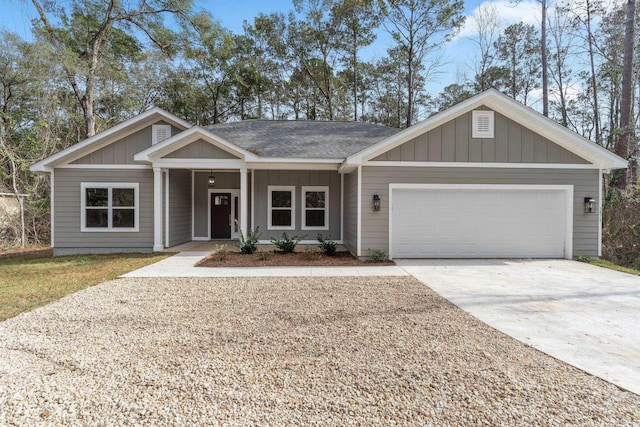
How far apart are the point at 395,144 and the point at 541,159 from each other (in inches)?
150

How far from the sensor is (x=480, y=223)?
908 cm

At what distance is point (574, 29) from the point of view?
17.8 meters

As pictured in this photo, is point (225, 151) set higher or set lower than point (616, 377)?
higher

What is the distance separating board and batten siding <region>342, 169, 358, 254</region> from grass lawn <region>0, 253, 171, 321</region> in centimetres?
509

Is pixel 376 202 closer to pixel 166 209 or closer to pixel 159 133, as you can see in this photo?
pixel 166 209

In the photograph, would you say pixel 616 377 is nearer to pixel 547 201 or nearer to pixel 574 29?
pixel 547 201

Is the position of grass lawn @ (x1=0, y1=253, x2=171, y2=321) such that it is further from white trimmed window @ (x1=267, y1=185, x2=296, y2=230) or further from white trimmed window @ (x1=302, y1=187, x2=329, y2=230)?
white trimmed window @ (x1=302, y1=187, x2=329, y2=230)

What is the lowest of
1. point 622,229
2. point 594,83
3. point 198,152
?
point 622,229

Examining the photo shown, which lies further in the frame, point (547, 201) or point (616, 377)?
point (547, 201)

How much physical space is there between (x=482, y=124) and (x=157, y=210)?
9103mm

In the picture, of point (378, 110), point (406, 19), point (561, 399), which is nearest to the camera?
point (561, 399)

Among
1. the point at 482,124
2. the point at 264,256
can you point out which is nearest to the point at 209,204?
the point at 264,256

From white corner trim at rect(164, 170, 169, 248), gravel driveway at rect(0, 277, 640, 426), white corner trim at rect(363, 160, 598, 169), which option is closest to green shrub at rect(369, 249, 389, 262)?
white corner trim at rect(363, 160, 598, 169)

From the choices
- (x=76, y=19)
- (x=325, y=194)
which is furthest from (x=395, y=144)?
(x=76, y=19)
